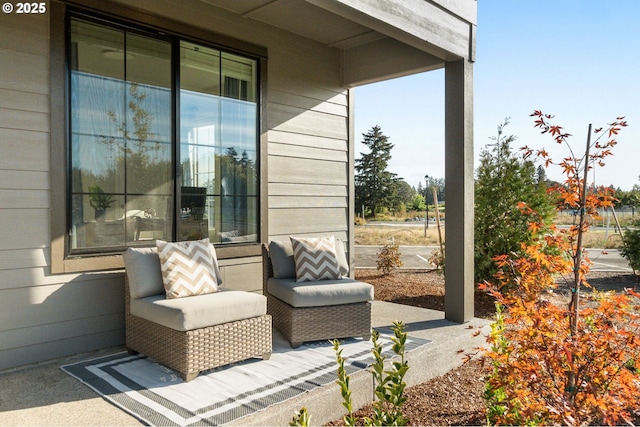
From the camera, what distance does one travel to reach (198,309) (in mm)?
2770

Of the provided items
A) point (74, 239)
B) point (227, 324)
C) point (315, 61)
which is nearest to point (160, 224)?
point (74, 239)

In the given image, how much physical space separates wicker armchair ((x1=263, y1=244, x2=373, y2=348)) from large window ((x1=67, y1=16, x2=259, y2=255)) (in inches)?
43.7

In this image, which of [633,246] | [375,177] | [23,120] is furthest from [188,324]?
[375,177]

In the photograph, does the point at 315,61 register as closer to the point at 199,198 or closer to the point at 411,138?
the point at 199,198

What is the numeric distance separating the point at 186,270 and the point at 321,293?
40.2 inches

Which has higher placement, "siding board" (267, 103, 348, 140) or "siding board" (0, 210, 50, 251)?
"siding board" (267, 103, 348, 140)

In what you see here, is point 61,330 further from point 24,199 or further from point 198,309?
point 198,309

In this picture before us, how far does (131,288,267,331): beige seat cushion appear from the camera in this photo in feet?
8.95

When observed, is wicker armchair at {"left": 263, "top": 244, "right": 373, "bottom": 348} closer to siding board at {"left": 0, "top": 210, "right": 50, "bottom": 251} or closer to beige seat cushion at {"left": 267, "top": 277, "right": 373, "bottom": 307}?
beige seat cushion at {"left": 267, "top": 277, "right": 373, "bottom": 307}

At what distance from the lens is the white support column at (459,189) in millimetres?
4164

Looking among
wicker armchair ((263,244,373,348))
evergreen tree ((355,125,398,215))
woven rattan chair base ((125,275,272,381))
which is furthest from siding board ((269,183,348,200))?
evergreen tree ((355,125,398,215))

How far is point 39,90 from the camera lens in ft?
10.2

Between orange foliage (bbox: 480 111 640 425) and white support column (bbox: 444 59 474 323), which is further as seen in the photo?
white support column (bbox: 444 59 474 323)

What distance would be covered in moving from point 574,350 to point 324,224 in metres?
3.34
